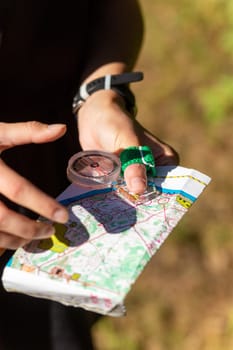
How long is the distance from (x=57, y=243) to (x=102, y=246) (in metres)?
0.08

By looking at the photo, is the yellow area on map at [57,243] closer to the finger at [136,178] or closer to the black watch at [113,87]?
the finger at [136,178]

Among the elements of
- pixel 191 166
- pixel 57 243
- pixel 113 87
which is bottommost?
pixel 191 166

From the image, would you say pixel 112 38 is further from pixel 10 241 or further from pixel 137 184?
pixel 10 241

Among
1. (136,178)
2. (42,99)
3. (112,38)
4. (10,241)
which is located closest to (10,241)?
(10,241)

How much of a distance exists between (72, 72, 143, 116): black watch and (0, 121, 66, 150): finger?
39 centimetres

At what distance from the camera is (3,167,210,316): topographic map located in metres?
0.86

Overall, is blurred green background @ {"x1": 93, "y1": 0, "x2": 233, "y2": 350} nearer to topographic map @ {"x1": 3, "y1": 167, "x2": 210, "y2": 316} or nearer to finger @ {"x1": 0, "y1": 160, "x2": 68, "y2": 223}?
topographic map @ {"x1": 3, "y1": 167, "x2": 210, "y2": 316}

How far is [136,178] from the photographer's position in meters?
1.00

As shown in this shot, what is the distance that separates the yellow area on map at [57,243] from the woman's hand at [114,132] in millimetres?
151

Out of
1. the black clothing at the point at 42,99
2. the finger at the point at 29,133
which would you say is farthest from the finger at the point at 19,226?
the black clothing at the point at 42,99

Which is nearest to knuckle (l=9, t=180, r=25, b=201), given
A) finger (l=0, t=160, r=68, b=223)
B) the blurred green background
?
finger (l=0, t=160, r=68, b=223)

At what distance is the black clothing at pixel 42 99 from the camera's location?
1.21 m

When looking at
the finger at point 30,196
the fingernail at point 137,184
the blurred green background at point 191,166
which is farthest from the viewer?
the blurred green background at point 191,166

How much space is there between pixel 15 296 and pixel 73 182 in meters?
0.40
